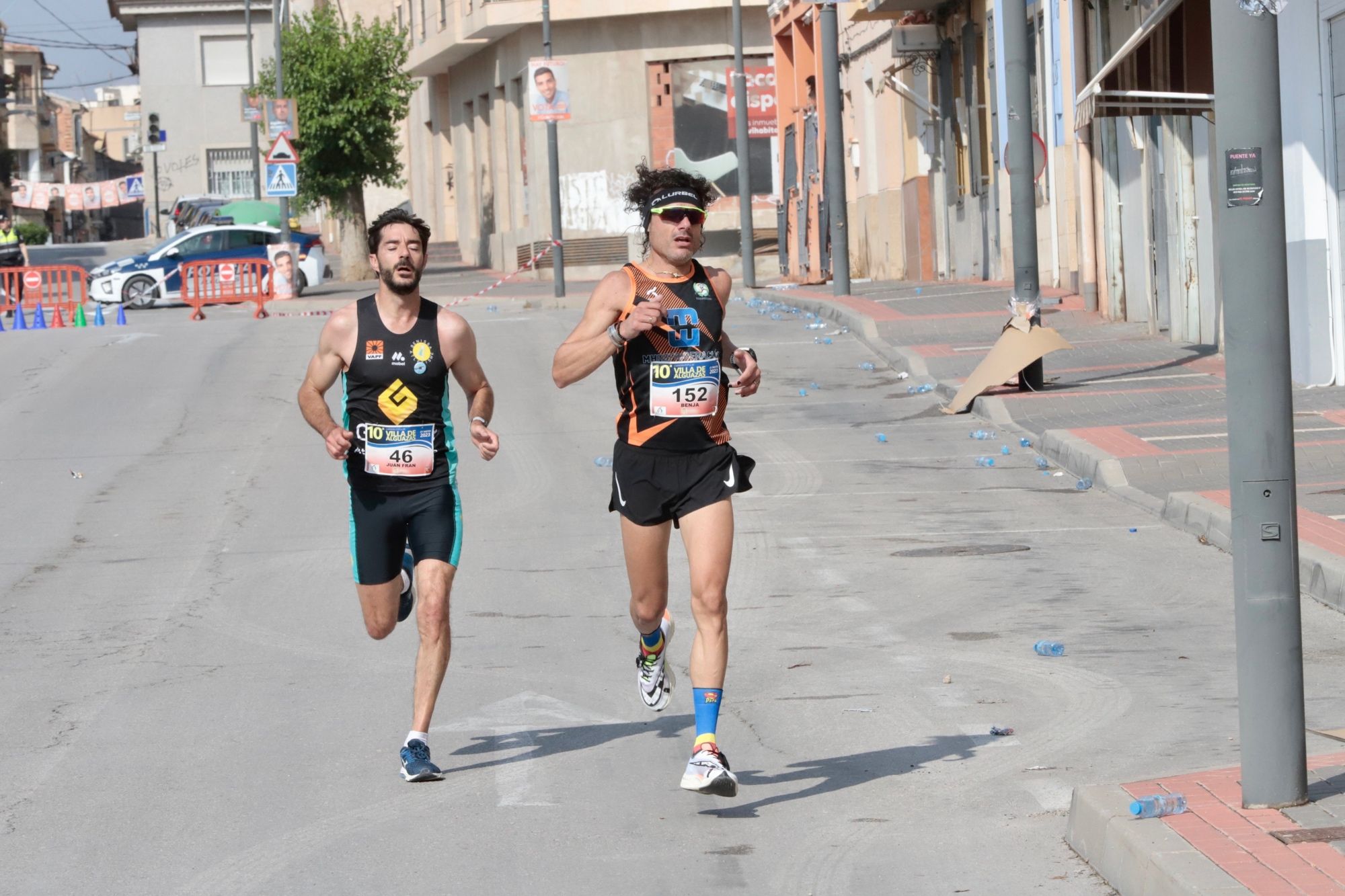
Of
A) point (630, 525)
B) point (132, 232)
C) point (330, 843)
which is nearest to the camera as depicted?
point (330, 843)

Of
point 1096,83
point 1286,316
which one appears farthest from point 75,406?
point 1286,316

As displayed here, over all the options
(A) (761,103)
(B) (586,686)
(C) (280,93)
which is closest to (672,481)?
(B) (586,686)

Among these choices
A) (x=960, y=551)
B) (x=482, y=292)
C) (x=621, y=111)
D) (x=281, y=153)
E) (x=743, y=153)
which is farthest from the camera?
(x=621, y=111)

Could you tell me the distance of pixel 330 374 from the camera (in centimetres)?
686

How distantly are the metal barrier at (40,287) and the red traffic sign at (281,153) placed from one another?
416 cm

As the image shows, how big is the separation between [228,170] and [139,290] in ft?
130

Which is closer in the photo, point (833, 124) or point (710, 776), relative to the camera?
point (710, 776)

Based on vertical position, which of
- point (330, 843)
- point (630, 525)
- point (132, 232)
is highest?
point (132, 232)

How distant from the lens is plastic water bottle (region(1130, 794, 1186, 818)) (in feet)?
17.0

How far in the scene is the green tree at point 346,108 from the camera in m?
47.8

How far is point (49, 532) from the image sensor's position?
12734 mm

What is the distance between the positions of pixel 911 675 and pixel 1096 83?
9.34 metres

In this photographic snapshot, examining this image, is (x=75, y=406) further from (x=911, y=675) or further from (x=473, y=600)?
(x=911, y=675)

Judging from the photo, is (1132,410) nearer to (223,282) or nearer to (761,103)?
(223,282)
